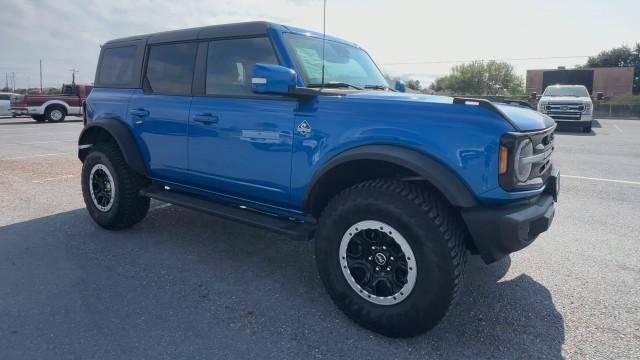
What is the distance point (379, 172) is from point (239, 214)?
117 centimetres

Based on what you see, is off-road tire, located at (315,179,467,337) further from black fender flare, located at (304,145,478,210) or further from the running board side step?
the running board side step

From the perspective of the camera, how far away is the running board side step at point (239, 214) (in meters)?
3.17

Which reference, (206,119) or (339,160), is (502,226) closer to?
(339,160)

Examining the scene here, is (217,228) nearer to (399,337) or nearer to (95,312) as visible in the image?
(95,312)

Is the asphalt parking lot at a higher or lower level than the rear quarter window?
lower

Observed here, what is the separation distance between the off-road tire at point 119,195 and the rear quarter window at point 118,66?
0.70 m

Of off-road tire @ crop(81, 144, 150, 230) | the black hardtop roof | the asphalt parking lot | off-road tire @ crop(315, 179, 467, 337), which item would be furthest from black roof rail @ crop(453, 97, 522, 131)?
off-road tire @ crop(81, 144, 150, 230)

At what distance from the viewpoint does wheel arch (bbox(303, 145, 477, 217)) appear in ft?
8.25

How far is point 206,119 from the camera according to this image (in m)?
3.69

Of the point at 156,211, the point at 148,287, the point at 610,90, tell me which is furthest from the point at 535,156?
the point at 610,90

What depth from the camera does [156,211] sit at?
5.41 metres

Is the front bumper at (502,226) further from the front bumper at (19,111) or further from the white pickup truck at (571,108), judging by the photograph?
the front bumper at (19,111)

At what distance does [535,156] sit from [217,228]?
3.21m

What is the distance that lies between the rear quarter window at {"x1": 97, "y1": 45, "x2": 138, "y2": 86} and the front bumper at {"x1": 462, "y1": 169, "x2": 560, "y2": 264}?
3.60 meters
